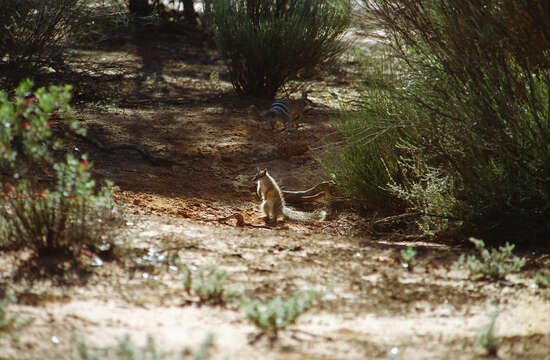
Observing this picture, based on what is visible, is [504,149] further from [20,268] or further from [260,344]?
[20,268]

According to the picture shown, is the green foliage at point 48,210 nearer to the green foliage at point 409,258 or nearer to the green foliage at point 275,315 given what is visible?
the green foliage at point 275,315

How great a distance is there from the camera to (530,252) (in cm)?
362

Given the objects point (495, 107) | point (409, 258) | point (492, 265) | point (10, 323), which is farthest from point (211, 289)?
point (495, 107)

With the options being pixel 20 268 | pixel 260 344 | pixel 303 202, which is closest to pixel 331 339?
pixel 260 344

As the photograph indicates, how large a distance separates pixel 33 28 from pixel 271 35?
10.8 ft

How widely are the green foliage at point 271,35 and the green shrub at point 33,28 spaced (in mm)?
2349

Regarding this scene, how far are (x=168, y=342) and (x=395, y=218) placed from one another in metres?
2.76

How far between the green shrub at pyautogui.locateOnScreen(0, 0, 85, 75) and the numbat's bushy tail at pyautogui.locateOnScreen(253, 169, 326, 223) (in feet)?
10.6

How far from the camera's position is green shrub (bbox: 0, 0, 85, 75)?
6.41m

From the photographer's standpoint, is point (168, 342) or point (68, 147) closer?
point (168, 342)

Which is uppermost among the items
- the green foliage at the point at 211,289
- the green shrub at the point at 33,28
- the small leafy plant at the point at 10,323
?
the green shrub at the point at 33,28

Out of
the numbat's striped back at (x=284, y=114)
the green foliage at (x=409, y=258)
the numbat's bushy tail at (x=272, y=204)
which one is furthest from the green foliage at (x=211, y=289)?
the numbat's striped back at (x=284, y=114)

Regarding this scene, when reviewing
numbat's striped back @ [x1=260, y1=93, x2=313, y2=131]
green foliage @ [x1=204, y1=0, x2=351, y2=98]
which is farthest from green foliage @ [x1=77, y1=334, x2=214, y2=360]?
green foliage @ [x1=204, y1=0, x2=351, y2=98]

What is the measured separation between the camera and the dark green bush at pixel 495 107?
147 inches
